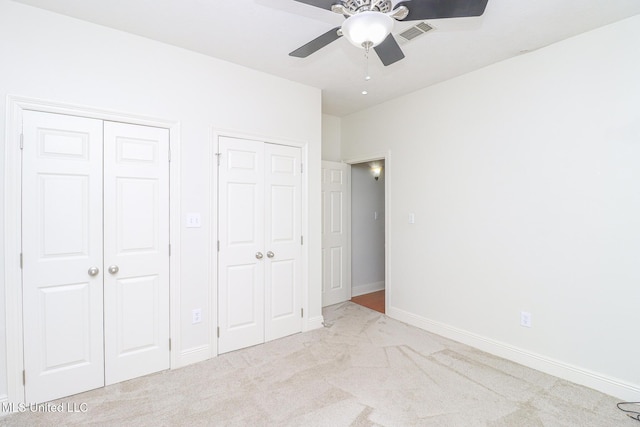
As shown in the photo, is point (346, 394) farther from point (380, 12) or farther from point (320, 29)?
point (320, 29)

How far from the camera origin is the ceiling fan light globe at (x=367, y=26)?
1464mm

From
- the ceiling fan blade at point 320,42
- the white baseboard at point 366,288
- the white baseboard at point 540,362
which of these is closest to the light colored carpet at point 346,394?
the white baseboard at point 540,362

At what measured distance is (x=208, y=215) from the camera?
9.40ft

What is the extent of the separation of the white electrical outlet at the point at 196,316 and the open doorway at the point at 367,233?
242 centimetres

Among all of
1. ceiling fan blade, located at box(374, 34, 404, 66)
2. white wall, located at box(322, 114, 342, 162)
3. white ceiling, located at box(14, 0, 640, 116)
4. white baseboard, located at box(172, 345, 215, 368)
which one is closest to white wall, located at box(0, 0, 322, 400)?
white baseboard, located at box(172, 345, 215, 368)

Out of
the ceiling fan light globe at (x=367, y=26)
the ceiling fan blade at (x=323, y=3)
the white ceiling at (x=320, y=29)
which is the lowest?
the ceiling fan light globe at (x=367, y=26)

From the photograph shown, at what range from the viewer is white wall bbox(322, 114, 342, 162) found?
15.2ft

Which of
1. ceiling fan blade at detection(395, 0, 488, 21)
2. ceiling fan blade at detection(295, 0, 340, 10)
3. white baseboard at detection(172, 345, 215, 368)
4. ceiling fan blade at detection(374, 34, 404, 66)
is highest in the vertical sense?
ceiling fan blade at detection(295, 0, 340, 10)

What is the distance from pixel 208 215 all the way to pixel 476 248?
8.79 feet

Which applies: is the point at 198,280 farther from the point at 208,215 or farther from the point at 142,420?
the point at 142,420

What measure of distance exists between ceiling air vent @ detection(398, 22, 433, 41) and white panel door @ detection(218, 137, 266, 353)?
1.64 meters

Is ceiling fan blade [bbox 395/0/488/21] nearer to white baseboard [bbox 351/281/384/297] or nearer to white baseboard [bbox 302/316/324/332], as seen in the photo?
white baseboard [bbox 302/316/324/332]

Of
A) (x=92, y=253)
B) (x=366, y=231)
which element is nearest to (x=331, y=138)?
(x=366, y=231)

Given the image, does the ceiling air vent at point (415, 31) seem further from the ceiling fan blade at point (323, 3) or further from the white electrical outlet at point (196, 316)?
the white electrical outlet at point (196, 316)
